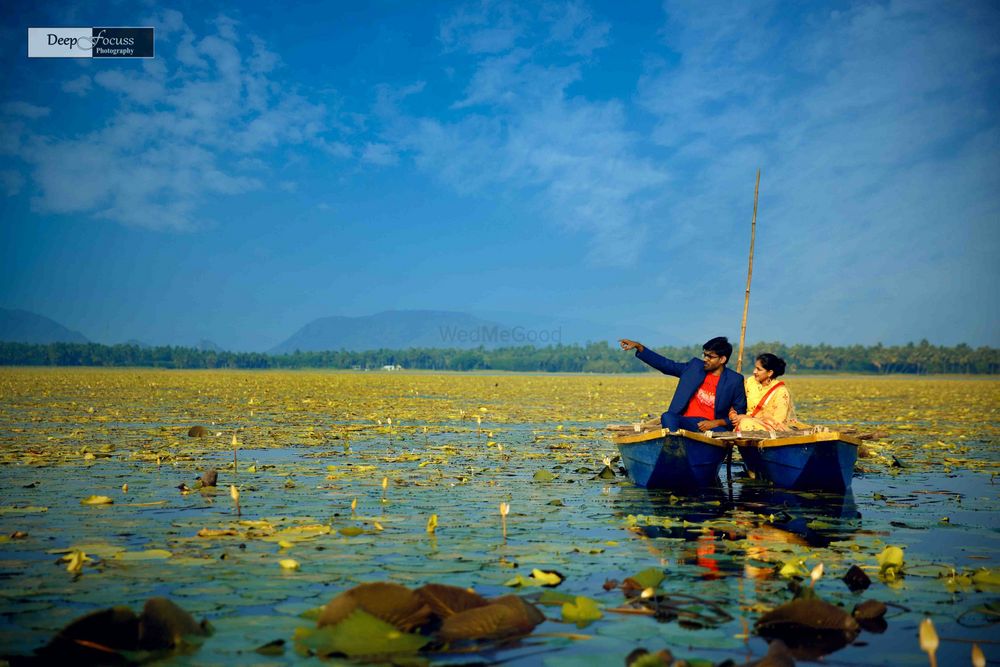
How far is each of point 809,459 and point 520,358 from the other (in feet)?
446

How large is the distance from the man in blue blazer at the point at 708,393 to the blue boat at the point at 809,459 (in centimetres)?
44

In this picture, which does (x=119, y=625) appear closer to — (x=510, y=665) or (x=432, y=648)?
(x=432, y=648)

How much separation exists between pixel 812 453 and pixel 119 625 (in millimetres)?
7136

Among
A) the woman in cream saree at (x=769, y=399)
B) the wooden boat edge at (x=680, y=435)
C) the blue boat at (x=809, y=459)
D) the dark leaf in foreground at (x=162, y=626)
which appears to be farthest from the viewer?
the woman in cream saree at (x=769, y=399)

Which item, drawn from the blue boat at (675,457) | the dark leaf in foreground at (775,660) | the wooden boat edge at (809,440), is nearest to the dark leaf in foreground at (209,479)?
the blue boat at (675,457)

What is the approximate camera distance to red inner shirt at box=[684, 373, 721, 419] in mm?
9758

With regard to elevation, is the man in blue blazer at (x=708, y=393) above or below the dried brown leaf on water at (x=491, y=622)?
above

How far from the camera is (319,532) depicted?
6340mm

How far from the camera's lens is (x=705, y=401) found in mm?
9781

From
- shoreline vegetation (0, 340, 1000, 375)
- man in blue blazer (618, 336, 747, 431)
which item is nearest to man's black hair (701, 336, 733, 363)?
man in blue blazer (618, 336, 747, 431)

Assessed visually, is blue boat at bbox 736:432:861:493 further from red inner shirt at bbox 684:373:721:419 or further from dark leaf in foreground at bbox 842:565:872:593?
dark leaf in foreground at bbox 842:565:872:593

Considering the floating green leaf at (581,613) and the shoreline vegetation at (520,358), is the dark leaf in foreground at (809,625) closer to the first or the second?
Answer: the floating green leaf at (581,613)

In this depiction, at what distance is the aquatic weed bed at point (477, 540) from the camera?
13.8ft

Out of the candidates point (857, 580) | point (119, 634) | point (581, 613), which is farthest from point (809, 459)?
point (119, 634)
